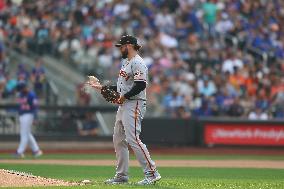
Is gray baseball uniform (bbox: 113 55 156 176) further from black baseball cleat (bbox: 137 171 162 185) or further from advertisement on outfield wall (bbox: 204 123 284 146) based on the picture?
advertisement on outfield wall (bbox: 204 123 284 146)

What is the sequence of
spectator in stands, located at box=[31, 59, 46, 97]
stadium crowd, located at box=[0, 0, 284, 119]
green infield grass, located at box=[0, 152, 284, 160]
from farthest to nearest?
stadium crowd, located at box=[0, 0, 284, 119] → spectator in stands, located at box=[31, 59, 46, 97] → green infield grass, located at box=[0, 152, 284, 160]

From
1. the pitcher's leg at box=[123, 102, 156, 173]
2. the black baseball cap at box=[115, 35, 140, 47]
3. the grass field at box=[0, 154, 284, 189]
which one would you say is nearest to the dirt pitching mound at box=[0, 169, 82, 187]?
the grass field at box=[0, 154, 284, 189]

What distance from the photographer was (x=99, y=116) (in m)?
25.5

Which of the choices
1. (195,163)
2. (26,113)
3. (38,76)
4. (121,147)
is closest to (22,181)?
(121,147)

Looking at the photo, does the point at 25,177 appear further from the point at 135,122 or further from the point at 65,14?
the point at 65,14

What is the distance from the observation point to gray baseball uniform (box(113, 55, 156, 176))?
12607mm

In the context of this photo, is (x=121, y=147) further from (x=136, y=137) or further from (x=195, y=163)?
(x=195, y=163)

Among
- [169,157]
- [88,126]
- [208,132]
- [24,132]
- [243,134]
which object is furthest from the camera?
[208,132]

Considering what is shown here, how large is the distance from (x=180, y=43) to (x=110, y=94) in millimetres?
15764

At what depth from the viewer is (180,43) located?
28484mm

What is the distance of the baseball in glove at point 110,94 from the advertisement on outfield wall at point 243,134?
1282 cm

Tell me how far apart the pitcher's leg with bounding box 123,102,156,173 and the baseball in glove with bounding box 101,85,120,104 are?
0.27 meters

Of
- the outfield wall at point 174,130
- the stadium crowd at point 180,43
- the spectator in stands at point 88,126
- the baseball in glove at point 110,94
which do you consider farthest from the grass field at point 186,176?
the stadium crowd at point 180,43

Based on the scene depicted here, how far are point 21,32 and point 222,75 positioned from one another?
6580mm
